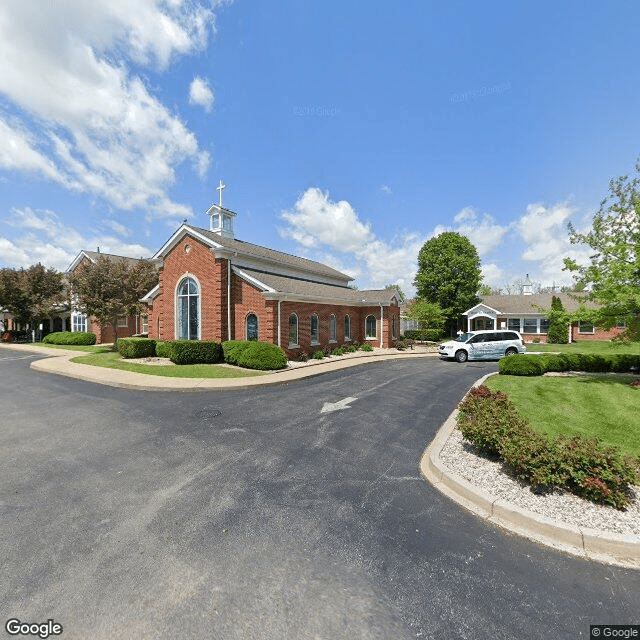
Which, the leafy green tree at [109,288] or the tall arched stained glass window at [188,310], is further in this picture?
the leafy green tree at [109,288]

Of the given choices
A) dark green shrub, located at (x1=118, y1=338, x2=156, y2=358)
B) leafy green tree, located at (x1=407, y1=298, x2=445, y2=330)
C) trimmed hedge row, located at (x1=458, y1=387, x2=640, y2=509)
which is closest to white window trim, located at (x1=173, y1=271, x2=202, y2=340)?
dark green shrub, located at (x1=118, y1=338, x2=156, y2=358)

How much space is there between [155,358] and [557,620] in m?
20.5

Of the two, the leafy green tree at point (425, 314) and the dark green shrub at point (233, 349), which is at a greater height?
the leafy green tree at point (425, 314)

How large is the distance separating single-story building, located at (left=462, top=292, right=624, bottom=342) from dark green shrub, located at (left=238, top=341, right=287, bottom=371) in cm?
2810

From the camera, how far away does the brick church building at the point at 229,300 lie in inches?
725

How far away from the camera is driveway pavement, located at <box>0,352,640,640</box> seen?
2801mm

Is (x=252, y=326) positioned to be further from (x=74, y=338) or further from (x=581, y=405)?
(x=74, y=338)

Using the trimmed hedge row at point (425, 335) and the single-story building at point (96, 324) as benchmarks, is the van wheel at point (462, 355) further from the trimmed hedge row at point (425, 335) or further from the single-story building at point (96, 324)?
the single-story building at point (96, 324)

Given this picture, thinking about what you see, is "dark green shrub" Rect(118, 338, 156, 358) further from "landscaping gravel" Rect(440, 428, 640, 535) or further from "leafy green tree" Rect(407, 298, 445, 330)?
"leafy green tree" Rect(407, 298, 445, 330)

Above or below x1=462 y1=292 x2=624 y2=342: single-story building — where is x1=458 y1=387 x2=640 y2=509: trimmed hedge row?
below

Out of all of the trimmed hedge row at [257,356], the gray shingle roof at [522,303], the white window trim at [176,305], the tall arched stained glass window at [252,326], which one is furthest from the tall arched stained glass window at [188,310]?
the gray shingle roof at [522,303]

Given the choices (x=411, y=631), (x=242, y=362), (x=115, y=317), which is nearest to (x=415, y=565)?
(x=411, y=631)

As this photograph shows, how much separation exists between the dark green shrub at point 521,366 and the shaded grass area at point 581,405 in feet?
1.59

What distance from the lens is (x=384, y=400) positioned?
1055cm
